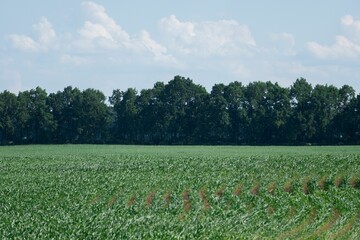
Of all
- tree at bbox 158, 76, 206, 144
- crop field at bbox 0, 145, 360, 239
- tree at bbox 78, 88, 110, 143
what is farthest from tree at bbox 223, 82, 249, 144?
crop field at bbox 0, 145, 360, 239

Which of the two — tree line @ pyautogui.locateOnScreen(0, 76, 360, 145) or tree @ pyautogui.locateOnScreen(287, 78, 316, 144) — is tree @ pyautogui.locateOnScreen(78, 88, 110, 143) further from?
tree @ pyautogui.locateOnScreen(287, 78, 316, 144)

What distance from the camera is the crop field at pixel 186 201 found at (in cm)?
1666

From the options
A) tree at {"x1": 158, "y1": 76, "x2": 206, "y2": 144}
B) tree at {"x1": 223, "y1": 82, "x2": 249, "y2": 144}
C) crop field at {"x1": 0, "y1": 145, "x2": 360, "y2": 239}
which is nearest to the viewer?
crop field at {"x1": 0, "y1": 145, "x2": 360, "y2": 239}

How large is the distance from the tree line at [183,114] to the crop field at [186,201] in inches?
1997

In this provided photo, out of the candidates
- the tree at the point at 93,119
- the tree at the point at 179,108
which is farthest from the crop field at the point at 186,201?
the tree at the point at 93,119

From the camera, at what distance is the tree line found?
8950 cm

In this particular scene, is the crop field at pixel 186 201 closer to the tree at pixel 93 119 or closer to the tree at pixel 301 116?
the tree at pixel 301 116

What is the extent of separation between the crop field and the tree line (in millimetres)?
50726

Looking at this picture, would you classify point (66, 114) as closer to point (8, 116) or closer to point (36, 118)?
point (36, 118)


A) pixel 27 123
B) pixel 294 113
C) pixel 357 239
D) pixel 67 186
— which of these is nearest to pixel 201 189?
pixel 67 186

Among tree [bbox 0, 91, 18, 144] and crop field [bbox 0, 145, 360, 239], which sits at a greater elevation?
tree [bbox 0, 91, 18, 144]

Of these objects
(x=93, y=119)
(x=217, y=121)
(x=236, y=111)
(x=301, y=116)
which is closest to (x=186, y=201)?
(x=301, y=116)

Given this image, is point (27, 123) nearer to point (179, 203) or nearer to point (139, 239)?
point (179, 203)

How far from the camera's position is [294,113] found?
90.9 meters
